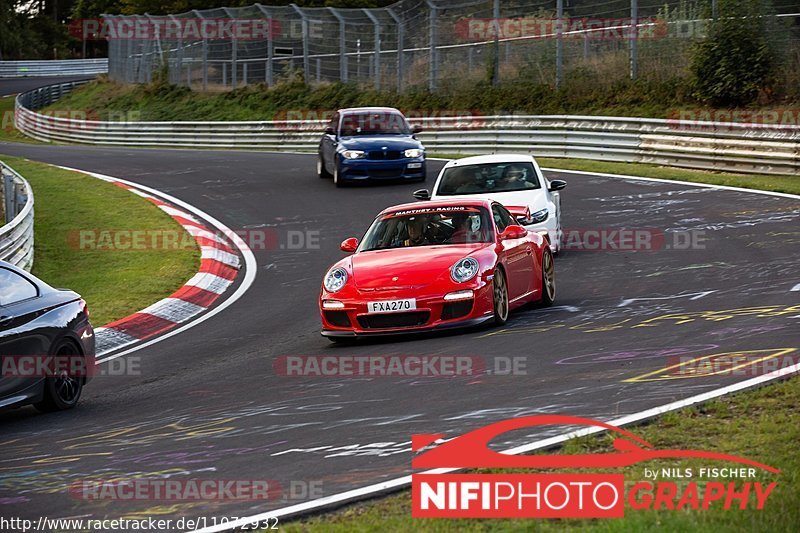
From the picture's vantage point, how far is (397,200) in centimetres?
2348

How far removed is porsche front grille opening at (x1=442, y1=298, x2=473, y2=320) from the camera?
1148 centimetres

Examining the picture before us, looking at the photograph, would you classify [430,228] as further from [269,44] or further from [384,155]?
[269,44]

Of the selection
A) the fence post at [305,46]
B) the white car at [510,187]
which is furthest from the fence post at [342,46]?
the white car at [510,187]

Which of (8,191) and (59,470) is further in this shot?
(8,191)

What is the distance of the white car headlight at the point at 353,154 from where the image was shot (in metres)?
25.9

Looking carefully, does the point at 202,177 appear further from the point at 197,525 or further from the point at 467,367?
the point at 197,525

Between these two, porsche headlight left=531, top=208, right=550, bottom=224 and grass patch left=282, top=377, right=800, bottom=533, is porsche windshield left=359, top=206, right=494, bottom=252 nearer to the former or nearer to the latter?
porsche headlight left=531, top=208, right=550, bottom=224

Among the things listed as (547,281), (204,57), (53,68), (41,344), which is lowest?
(547,281)

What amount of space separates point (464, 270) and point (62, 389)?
149 inches

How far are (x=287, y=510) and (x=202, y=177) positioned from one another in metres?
23.9

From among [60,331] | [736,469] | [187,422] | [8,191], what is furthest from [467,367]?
[8,191]

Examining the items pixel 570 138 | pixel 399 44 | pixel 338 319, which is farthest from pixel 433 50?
pixel 338 319

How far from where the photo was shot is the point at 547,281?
13.4 metres

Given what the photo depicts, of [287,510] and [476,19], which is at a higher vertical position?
[476,19]
